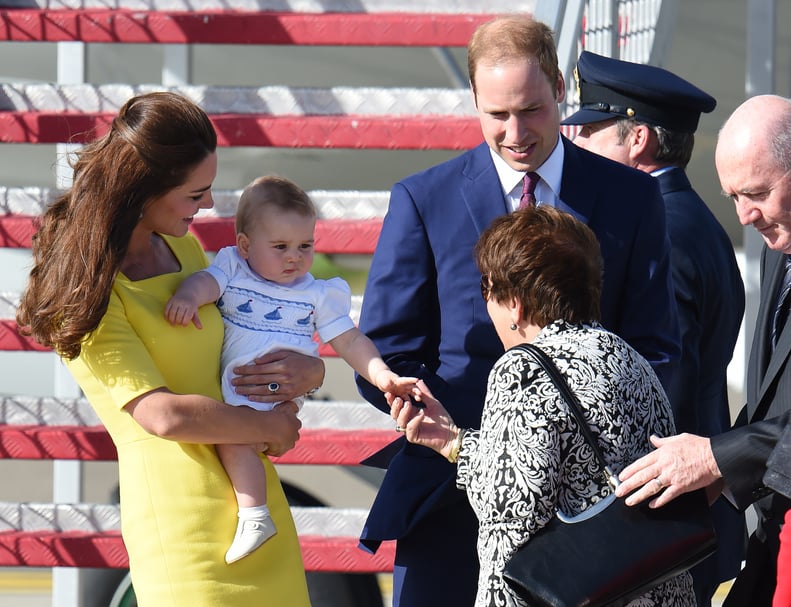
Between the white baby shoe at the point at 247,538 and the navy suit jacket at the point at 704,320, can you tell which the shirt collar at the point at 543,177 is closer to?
the navy suit jacket at the point at 704,320

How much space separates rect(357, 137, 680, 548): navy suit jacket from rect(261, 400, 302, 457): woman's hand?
0.64 feet

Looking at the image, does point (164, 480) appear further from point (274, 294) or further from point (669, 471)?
point (669, 471)

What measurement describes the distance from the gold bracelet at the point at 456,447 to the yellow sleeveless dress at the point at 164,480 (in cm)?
39


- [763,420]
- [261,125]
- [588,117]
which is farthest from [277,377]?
[261,125]

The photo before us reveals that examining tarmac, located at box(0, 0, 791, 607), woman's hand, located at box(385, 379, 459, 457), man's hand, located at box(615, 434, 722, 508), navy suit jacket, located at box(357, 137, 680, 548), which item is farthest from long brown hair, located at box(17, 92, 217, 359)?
tarmac, located at box(0, 0, 791, 607)

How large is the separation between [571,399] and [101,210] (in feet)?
3.14

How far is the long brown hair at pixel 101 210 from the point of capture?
239 centimetres

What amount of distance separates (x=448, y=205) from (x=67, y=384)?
7.00ft

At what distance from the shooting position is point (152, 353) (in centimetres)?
251

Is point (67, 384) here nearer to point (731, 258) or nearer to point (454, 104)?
point (454, 104)

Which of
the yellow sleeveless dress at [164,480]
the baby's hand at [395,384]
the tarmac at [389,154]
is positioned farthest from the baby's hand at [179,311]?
the tarmac at [389,154]

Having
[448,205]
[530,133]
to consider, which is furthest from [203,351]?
[530,133]

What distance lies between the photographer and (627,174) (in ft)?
9.20

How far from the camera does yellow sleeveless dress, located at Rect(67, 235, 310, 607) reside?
244 centimetres
